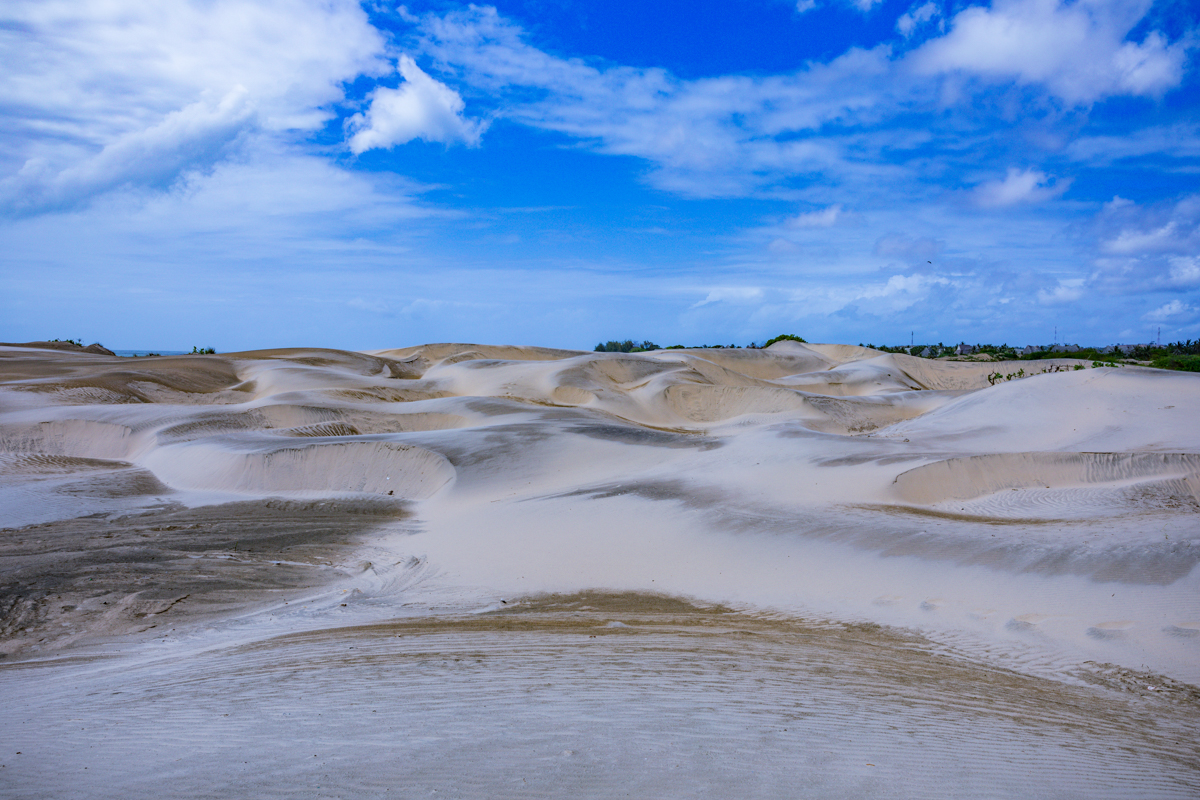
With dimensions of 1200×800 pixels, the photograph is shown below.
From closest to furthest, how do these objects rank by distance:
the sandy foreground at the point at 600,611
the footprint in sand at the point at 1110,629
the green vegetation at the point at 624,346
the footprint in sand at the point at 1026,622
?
the sandy foreground at the point at 600,611 → the footprint in sand at the point at 1110,629 → the footprint in sand at the point at 1026,622 → the green vegetation at the point at 624,346

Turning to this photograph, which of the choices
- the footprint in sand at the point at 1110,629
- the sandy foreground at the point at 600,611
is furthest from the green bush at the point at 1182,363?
the footprint in sand at the point at 1110,629

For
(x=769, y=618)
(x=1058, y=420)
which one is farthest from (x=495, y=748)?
(x=1058, y=420)

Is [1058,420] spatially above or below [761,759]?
above

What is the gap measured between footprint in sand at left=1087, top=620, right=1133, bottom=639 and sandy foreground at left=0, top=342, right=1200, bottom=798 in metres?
0.03

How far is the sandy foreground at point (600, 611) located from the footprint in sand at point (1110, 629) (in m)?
0.03

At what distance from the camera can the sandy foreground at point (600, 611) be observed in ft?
11.8

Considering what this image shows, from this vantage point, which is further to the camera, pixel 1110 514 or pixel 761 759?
pixel 1110 514

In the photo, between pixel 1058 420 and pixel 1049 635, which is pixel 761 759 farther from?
pixel 1058 420

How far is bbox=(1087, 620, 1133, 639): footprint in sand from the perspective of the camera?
6.03 metres

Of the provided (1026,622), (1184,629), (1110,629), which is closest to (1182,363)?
(1184,629)

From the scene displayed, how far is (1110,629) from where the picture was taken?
20.1 feet

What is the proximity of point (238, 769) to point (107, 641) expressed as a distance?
4336 mm

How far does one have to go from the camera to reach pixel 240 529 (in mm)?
11430

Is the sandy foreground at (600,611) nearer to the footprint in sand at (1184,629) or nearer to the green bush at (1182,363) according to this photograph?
the footprint in sand at (1184,629)
